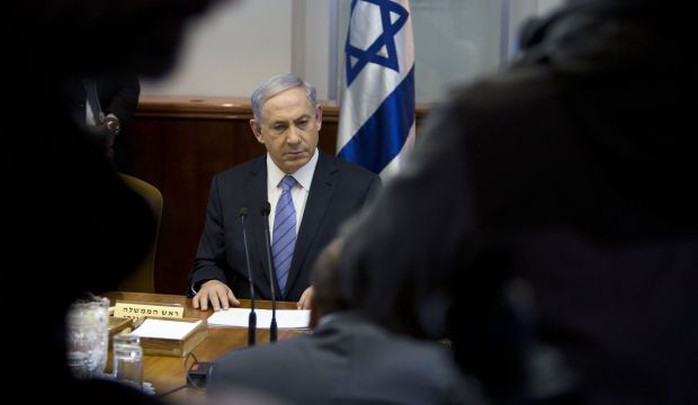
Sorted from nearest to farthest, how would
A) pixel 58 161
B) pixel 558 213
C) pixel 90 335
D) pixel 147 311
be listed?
pixel 58 161 < pixel 558 213 < pixel 90 335 < pixel 147 311

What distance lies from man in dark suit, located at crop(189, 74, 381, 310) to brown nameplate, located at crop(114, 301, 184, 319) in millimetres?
495

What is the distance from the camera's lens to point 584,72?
99cm

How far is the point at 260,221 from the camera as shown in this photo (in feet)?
11.7

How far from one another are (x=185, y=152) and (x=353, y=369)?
4616 millimetres

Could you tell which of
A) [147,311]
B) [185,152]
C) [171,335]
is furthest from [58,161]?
[185,152]

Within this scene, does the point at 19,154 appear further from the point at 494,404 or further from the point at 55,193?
the point at 494,404

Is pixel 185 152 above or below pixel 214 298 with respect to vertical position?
above

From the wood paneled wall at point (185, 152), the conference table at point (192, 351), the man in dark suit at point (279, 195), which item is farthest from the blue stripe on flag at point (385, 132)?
the conference table at point (192, 351)

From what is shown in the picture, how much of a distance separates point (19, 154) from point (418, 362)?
2.39 feet

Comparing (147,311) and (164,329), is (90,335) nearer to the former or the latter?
(164,329)

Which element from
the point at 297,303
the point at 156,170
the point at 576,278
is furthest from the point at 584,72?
the point at 156,170

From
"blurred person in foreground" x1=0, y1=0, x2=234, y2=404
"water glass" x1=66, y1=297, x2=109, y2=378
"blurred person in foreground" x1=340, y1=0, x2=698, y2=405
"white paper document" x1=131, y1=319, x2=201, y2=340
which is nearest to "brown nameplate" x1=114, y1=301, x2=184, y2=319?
"white paper document" x1=131, y1=319, x2=201, y2=340

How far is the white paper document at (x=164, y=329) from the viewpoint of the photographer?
2687mm

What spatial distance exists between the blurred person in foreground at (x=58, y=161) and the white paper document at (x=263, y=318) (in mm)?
2241
